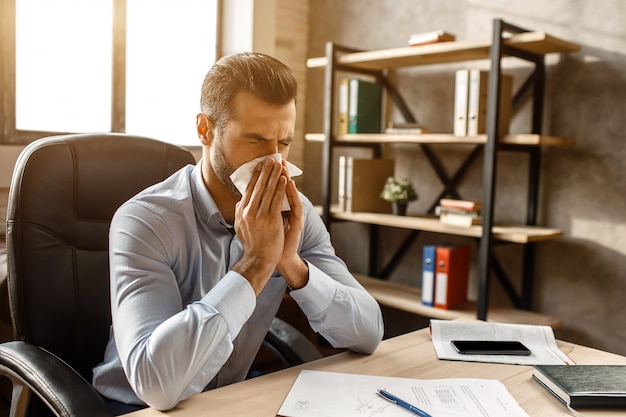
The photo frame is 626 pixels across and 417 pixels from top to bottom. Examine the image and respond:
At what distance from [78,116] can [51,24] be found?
459mm

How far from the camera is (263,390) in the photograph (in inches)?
42.9

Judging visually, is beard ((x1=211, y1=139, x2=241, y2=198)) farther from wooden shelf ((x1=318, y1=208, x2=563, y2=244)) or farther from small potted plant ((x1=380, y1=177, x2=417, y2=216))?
small potted plant ((x1=380, y1=177, x2=417, y2=216))

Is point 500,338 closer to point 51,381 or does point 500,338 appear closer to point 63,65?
point 51,381

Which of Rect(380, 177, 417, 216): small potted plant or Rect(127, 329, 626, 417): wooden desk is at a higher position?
Rect(380, 177, 417, 216): small potted plant

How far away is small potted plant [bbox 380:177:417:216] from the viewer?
10.2ft

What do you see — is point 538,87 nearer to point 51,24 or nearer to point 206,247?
point 206,247

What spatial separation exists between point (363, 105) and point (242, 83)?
6.42ft

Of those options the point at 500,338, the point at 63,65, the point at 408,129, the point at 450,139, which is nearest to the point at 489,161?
the point at 450,139

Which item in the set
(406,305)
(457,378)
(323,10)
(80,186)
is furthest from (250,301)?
(323,10)

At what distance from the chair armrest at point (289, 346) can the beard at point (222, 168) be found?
0.38 m

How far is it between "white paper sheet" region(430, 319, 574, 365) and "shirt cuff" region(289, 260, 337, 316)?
256 millimetres

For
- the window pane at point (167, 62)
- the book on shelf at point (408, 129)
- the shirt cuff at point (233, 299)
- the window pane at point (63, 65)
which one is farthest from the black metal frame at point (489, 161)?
the shirt cuff at point (233, 299)

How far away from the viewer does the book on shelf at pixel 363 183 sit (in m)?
3.18

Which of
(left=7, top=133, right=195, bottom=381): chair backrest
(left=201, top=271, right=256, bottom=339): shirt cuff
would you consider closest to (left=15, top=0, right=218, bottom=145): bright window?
(left=7, top=133, right=195, bottom=381): chair backrest
